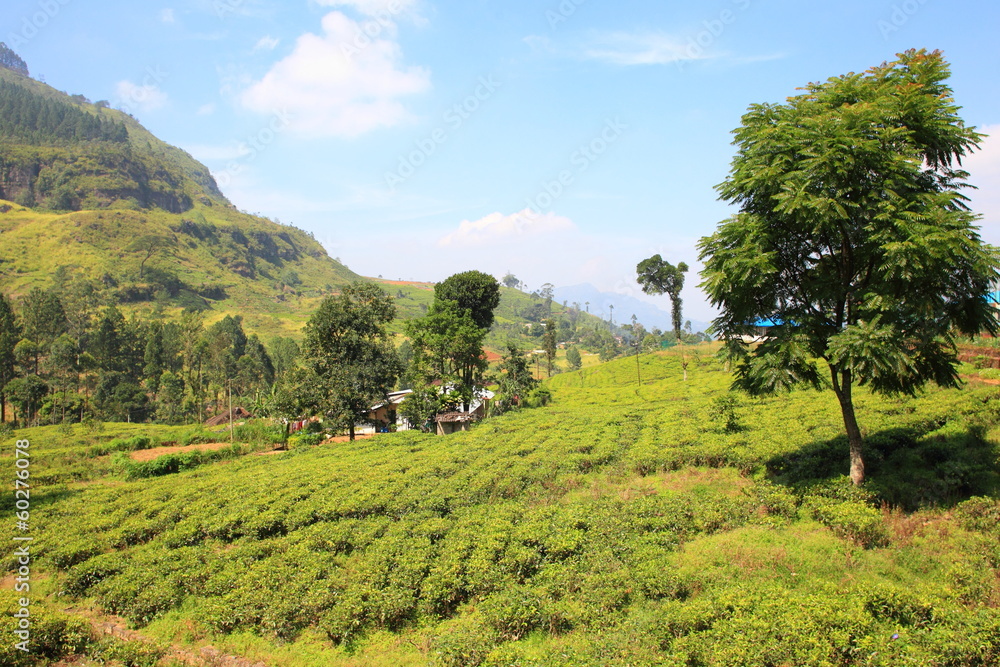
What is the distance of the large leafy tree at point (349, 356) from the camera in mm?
36375

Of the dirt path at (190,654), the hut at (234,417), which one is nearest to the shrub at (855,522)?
the dirt path at (190,654)

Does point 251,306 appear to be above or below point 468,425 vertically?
above

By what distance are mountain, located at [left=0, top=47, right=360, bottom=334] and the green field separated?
102 meters

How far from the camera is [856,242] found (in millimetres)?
12867

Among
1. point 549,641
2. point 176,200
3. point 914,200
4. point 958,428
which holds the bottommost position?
point 549,641

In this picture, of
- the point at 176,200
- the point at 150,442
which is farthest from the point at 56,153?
the point at 150,442

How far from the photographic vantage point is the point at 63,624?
1034cm

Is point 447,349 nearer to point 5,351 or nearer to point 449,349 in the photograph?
point 449,349

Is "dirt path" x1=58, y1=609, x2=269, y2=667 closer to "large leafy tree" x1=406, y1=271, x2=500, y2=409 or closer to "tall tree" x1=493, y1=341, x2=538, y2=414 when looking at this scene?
"large leafy tree" x1=406, y1=271, x2=500, y2=409

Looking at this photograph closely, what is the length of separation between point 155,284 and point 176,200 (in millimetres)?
89885

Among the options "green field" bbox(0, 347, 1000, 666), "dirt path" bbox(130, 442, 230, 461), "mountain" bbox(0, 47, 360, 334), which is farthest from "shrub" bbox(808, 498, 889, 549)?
"mountain" bbox(0, 47, 360, 334)

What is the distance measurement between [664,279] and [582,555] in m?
48.1

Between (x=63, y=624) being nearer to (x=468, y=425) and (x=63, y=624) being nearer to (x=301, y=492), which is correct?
(x=301, y=492)

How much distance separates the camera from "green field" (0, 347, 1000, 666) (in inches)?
331
